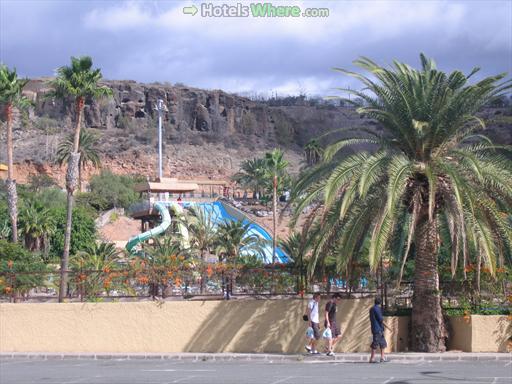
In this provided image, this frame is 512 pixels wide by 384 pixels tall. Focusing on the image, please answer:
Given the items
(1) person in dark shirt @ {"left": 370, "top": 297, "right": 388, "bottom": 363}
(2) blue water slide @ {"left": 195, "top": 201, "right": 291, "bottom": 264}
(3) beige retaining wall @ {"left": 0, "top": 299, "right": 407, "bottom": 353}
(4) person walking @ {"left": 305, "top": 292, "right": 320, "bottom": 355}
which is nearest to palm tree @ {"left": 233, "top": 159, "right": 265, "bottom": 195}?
(2) blue water slide @ {"left": 195, "top": 201, "right": 291, "bottom": 264}

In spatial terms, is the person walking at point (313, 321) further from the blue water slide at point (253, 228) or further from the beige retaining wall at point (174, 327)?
the blue water slide at point (253, 228)

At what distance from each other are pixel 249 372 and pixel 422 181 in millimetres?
6370

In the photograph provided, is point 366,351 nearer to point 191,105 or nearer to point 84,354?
point 84,354

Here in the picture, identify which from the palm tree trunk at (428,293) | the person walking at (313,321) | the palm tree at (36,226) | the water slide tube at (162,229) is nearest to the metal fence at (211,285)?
the palm tree trunk at (428,293)

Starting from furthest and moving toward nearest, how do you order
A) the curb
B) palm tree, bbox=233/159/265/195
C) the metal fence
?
palm tree, bbox=233/159/265/195 → the metal fence → the curb

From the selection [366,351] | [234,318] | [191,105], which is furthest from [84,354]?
[191,105]

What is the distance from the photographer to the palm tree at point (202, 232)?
2123 inches

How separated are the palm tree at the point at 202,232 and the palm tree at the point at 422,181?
3306 cm

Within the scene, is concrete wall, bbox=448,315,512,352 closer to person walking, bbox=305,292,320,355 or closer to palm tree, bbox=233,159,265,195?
person walking, bbox=305,292,320,355

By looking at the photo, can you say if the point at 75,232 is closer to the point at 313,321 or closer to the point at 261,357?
the point at 261,357

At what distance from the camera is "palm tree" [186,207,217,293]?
53.9m

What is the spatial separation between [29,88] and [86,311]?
141456mm

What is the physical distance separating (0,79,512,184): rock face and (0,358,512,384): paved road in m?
115

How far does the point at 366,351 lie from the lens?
70.1 feet
